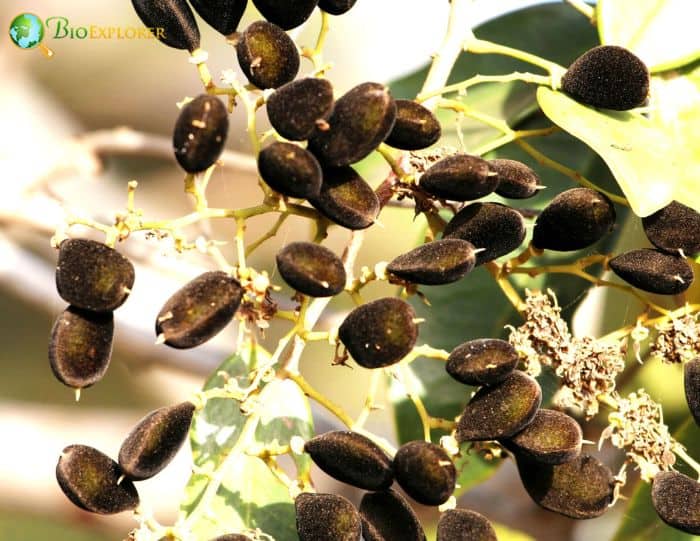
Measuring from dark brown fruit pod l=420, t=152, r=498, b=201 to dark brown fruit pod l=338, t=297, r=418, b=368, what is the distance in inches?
4.9

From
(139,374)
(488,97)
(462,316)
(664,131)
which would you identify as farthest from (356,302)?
(139,374)

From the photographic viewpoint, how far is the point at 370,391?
3.37 ft

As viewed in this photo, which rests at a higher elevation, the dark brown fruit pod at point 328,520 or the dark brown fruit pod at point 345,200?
the dark brown fruit pod at point 345,200

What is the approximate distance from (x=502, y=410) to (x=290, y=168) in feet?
0.97

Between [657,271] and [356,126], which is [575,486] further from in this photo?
[356,126]

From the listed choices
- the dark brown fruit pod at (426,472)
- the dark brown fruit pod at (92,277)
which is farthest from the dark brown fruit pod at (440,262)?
the dark brown fruit pod at (92,277)

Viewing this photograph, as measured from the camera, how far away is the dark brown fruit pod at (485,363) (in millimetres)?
951

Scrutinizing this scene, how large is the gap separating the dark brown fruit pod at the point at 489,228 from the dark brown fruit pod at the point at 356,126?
5.3 inches

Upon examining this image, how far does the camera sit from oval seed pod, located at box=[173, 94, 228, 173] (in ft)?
2.96

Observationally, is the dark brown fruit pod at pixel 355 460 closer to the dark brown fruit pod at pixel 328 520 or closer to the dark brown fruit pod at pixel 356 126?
the dark brown fruit pod at pixel 328 520

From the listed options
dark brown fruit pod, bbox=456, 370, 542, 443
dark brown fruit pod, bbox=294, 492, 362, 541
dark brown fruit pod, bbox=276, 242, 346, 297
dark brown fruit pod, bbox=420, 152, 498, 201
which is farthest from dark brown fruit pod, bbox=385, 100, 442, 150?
dark brown fruit pod, bbox=294, 492, 362, 541

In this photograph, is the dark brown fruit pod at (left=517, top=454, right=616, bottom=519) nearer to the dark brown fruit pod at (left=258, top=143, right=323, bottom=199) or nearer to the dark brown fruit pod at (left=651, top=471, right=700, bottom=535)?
the dark brown fruit pod at (left=651, top=471, right=700, bottom=535)

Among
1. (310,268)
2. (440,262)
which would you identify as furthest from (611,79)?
(310,268)

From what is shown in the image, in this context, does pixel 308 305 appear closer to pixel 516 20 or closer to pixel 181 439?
pixel 181 439
